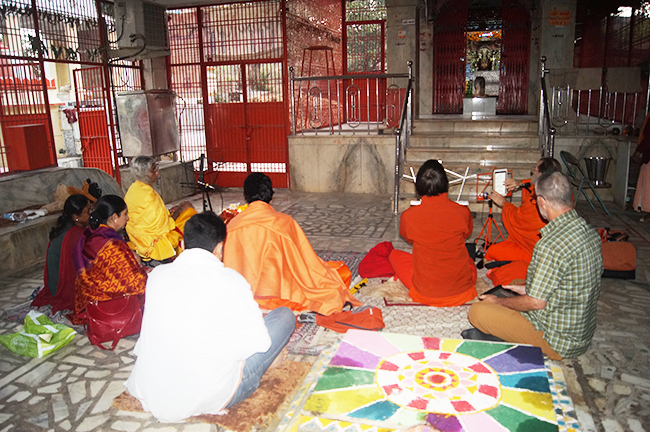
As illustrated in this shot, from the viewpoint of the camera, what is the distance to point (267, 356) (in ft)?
9.84

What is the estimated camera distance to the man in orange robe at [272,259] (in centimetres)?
413

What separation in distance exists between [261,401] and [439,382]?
1.07 m

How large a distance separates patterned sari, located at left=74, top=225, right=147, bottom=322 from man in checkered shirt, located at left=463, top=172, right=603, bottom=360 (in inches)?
106

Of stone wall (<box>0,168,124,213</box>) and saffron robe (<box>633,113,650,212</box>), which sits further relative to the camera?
saffron robe (<box>633,113,650,212</box>)

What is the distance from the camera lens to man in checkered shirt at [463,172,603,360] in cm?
289

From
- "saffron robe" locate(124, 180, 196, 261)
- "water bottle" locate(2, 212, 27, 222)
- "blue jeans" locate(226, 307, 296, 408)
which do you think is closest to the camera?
"blue jeans" locate(226, 307, 296, 408)

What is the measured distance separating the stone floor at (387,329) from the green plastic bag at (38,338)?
7cm

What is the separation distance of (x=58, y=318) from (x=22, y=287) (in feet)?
4.04

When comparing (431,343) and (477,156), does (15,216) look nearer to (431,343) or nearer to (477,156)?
(431,343)

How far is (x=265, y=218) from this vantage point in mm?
4105

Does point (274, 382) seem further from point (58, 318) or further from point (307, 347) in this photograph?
point (58, 318)

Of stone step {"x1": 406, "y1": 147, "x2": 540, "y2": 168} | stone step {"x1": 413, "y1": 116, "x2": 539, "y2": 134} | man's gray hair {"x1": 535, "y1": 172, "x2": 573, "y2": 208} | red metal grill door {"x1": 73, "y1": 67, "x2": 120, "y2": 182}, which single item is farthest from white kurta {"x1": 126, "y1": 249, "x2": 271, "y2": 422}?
stone step {"x1": 413, "y1": 116, "x2": 539, "y2": 134}

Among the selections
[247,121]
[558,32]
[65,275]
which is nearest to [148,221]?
[65,275]

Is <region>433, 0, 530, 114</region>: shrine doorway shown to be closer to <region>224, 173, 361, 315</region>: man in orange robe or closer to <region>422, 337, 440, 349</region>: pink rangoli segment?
<region>224, 173, 361, 315</region>: man in orange robe
